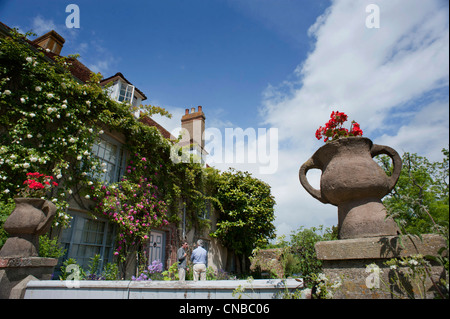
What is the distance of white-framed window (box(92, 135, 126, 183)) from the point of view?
7607mm

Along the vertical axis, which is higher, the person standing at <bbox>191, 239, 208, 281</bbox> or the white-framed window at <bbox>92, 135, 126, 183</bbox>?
the white-framed window at <bbox>92, 135, 126, 183</bbox>

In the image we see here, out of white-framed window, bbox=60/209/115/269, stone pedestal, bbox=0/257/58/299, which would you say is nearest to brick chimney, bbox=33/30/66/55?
white-framed window, bbox=60/209/115/269

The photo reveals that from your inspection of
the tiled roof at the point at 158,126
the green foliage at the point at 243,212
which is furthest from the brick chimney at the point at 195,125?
the green foliage at the point at 243,212

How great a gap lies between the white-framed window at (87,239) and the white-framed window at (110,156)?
1.32 m

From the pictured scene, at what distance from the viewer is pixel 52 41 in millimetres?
9578

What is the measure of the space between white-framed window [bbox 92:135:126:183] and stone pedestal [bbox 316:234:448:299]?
693 centimetres

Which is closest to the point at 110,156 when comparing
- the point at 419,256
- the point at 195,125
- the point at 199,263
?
the point at 199,263

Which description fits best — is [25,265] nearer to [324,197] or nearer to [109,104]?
[324,197]

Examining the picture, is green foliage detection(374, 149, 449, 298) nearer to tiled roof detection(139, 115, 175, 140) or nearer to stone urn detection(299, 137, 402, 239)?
stone urn detection(299, 137, 402, 239)

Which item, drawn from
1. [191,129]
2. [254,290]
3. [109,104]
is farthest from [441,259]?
[191,129]

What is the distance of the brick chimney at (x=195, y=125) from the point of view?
1642cm

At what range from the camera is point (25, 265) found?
3309 mm

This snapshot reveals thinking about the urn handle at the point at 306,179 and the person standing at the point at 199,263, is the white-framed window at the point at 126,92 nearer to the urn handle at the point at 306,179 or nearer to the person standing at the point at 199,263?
the person standing at the point at 199,263
